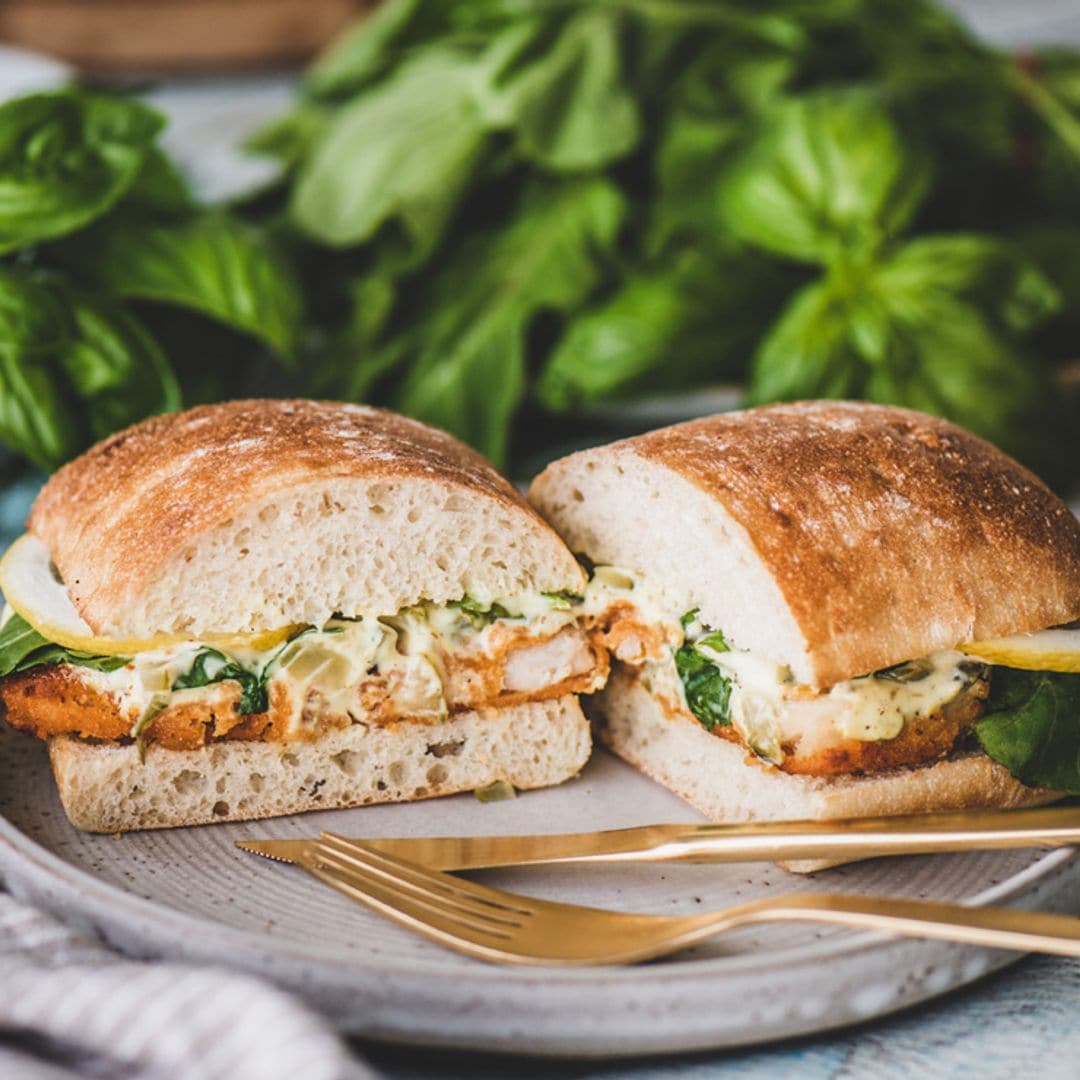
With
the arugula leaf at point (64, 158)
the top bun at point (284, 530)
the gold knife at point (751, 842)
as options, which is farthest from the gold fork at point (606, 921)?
the arugula leaf at point (64, 158)

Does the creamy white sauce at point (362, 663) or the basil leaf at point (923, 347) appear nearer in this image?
the creamy white sauce at point (362, 663)

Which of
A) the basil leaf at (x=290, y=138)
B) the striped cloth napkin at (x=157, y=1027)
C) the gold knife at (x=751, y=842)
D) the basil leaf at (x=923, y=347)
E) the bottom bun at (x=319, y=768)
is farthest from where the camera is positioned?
the basil leaf at (x=290, y=138)

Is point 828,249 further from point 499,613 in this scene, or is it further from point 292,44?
point 292,44

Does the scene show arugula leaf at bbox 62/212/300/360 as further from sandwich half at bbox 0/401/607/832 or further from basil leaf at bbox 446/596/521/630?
basil leaf at bbox 446/596/521/630

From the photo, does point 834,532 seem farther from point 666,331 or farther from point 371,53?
point 371,53

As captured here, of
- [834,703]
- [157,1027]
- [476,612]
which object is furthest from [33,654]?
[834,703]

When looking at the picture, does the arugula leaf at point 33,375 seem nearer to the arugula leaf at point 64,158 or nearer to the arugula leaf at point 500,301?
the arugula leaf at point 64,158

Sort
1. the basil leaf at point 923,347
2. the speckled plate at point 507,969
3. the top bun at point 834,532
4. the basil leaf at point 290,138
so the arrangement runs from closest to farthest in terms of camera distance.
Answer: the speckled plate at point 507,969 → the top bun at point 834,532 → the basil leaf at point 923,347 → the basil leaf at point 290,138
